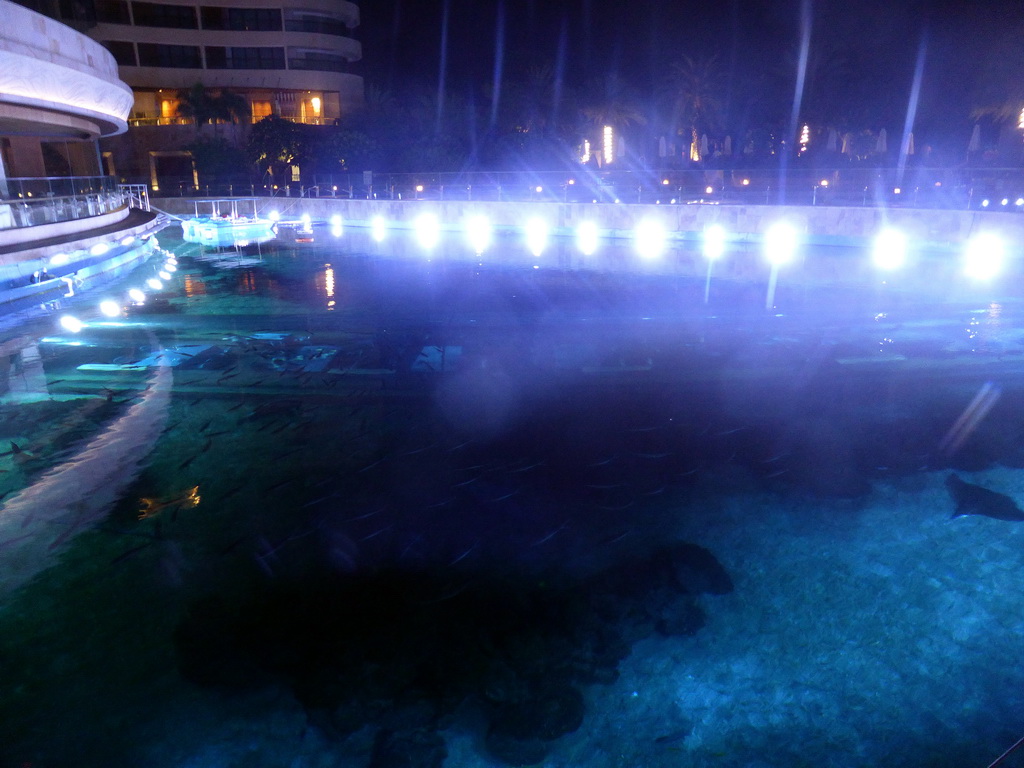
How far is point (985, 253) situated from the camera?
20.4 meters

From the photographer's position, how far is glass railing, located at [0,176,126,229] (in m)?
16.1

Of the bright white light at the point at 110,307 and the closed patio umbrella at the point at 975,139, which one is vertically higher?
the closed patio umbrella at the point at 975,139

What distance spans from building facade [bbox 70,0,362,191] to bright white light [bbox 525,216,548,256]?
3706cm

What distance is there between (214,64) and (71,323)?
190 feet

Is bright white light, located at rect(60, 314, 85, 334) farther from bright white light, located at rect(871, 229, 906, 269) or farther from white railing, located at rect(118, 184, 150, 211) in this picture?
white railing, located at rect(118, 184, 150, 211)

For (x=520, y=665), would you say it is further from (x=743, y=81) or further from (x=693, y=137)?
(x=693, y=137)

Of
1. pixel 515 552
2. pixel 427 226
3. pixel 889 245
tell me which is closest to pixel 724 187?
pixel 889 245

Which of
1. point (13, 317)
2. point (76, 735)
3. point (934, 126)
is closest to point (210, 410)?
point (76, 735)

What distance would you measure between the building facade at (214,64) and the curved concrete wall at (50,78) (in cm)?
3298

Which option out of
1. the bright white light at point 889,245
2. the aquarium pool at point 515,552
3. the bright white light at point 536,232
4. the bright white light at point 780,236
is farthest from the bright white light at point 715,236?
the aquarium pool at point 515,552

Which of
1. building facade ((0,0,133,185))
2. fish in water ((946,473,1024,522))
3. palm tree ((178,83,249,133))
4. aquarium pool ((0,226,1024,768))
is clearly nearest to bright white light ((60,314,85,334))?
aquarium pool ((0,226,1024,768))

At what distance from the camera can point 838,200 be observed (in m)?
24.1

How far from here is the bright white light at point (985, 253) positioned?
1919 cm

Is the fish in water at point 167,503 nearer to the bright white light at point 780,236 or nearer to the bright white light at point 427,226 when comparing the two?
the bright white light at point 780,236
